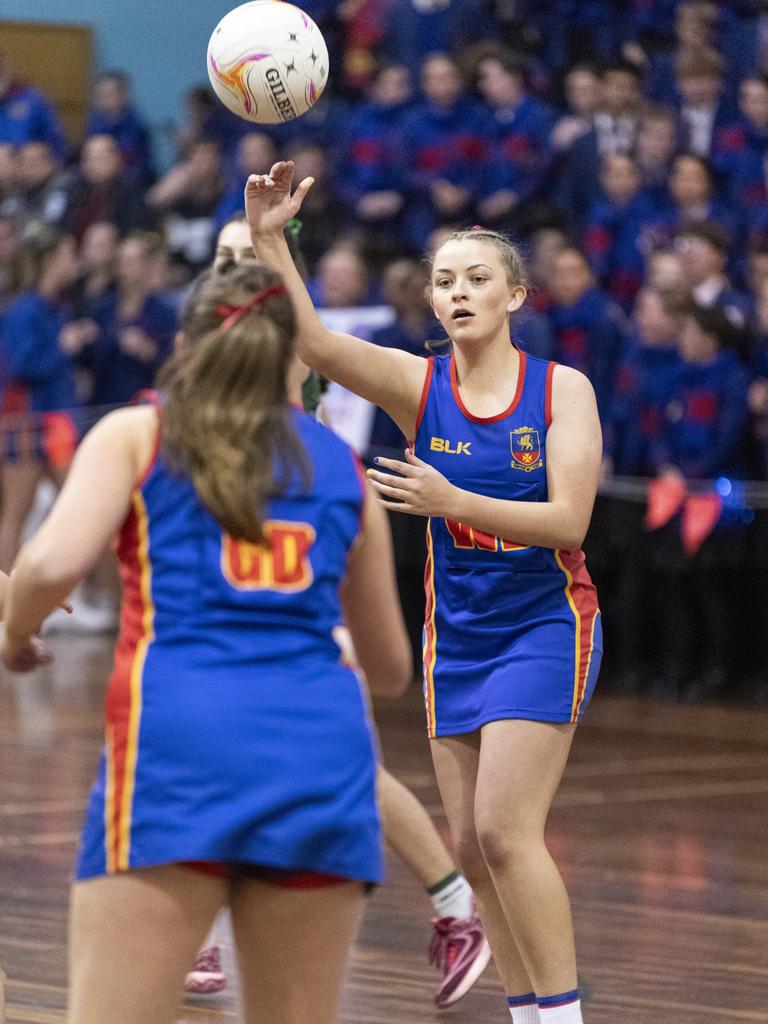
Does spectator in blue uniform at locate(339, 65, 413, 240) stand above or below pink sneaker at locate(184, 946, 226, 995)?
above

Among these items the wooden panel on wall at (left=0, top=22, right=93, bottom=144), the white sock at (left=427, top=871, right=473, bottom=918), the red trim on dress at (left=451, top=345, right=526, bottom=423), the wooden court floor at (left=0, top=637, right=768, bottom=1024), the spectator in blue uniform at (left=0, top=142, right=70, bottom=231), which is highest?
the wooden panel on wall at (left=0, top=22, right=93, bottom=144)

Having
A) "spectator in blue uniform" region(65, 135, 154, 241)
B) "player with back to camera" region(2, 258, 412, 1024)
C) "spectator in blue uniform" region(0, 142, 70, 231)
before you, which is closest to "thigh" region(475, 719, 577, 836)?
"player with back to camera" region(2, 258, 412, 1024)

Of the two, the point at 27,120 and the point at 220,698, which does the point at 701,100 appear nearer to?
the point at 27,120

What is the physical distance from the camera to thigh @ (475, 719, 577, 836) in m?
3.59

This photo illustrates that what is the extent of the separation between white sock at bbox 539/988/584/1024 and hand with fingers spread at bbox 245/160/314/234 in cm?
169

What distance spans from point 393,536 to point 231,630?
7914 millimetres

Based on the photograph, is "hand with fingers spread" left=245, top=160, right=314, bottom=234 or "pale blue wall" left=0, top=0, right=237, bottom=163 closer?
"hand with fingers spread" left=245, top=160, right=314, bottom=234

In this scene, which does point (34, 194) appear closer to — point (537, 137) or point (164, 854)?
point (537, 137)

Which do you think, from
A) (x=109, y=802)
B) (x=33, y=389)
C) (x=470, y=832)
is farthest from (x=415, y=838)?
(x=33, y=389)

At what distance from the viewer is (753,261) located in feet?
30.9

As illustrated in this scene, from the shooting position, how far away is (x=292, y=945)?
7.70 feet

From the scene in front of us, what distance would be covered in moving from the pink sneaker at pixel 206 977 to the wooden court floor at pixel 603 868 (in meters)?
0.04

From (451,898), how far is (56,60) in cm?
1299

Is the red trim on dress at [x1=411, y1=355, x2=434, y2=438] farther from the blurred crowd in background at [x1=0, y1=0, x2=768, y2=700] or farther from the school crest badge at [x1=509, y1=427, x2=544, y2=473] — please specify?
the blurred crowd in background at [x1=0, y1=0, x2=768, y2=700]
